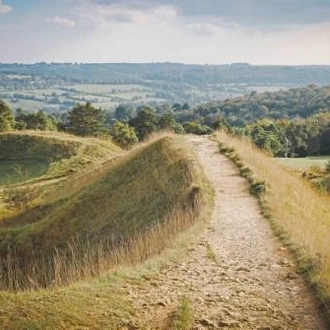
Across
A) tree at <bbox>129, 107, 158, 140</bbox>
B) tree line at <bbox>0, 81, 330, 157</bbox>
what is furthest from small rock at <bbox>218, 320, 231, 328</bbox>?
tree at <bbox>129, 107, 158, 140</bbox>

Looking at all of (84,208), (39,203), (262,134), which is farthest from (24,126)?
(84,208)

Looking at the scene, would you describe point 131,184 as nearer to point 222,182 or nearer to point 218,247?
point 222,182

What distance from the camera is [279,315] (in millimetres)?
8164

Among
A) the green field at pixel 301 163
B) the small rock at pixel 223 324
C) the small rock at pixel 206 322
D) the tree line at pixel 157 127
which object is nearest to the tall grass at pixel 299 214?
the small rock at pixel 223 324

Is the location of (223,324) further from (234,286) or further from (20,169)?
(20,169)

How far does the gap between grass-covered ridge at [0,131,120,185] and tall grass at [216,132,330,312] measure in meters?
19.8

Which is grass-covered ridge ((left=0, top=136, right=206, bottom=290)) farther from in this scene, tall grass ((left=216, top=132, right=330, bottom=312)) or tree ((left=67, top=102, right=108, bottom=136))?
tree ((left=67, top=102, right=108, bottom=136))

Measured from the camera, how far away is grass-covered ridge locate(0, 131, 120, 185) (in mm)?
41812

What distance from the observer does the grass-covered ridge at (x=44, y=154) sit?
41.8 metres

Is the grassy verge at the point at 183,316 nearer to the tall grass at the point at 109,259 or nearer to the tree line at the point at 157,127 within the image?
the tall grass at the point at 109,259

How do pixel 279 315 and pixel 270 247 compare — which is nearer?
pixel 279 315

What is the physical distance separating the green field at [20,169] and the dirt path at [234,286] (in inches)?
1222

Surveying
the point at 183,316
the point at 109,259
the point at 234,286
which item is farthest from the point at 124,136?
the point at 183,316

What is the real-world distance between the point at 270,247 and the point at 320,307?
326 cm
